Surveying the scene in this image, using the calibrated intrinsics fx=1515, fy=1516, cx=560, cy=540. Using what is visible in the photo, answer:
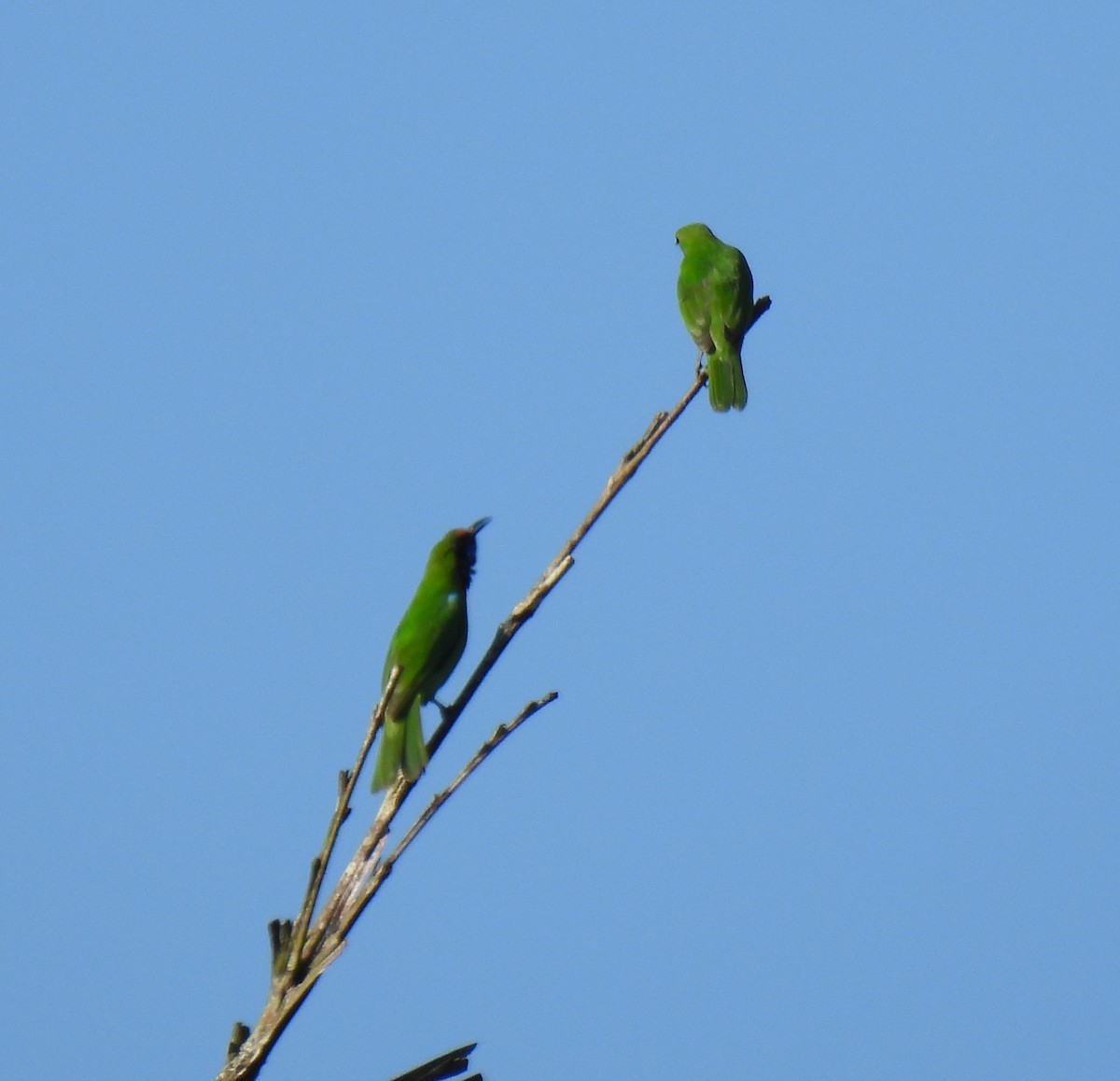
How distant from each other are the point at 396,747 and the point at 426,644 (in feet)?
1.55

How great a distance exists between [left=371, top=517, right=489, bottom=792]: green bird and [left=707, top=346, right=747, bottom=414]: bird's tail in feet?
6.18

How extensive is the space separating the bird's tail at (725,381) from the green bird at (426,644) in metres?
1.88

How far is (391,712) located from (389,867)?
2.55 metres

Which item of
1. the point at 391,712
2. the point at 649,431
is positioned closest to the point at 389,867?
the point at 649,431

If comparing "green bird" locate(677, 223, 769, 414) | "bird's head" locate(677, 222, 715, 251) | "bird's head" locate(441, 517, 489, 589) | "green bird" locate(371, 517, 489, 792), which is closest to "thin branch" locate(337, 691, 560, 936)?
"green bird" locate(371, 517, 489, 792)

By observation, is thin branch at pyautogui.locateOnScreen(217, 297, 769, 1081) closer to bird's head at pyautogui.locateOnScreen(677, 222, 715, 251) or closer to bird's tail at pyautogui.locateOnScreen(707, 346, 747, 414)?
bird's tail at pyautogui.locateOnScreen(707, 346, 747, 414)

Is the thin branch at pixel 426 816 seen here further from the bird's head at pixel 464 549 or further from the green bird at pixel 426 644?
the bird's head at pixel 464 549

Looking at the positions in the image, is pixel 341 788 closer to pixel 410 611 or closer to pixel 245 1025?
pixel 245 1025

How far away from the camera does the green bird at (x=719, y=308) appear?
24.4 feet

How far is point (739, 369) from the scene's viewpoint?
7.54 meters

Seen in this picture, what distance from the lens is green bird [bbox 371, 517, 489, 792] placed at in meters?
5.14

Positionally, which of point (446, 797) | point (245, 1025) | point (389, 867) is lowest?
point (245, 1025)

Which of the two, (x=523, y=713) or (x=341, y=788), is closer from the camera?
(x=341, y=788)

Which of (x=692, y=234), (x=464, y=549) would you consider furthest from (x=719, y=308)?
(x=464, y=549)
